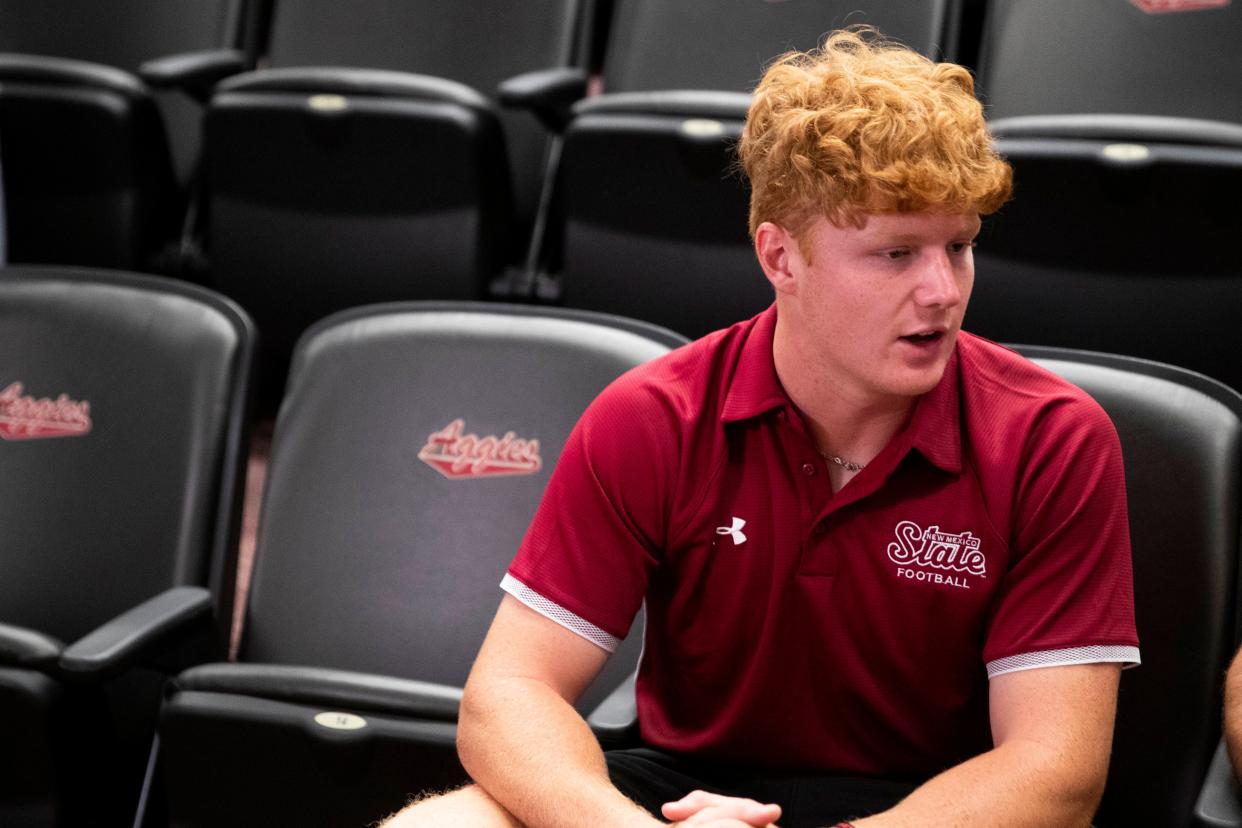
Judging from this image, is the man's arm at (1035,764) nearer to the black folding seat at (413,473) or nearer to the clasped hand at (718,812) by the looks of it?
the clasped hand at (718,812)

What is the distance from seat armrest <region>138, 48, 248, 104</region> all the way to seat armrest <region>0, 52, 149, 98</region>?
0.24 feet

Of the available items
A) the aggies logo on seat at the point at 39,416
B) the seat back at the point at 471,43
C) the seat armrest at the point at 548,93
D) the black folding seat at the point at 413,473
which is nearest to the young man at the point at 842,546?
the black folding seat at the point at 413,473

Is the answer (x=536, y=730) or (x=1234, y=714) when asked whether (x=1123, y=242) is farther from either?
(x=536, y=730)

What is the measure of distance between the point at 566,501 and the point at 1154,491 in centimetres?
30

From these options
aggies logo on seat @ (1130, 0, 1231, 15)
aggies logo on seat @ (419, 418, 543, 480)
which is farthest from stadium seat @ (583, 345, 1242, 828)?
aggies logo on seat @ (1130, 0, 1231, 15)

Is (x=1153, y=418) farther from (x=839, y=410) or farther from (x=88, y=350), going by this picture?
(x=88, y=350)

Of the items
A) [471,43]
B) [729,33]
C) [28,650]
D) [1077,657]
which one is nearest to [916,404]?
[1077,657]

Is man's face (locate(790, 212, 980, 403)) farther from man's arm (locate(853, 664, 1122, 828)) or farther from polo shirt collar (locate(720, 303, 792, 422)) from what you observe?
man's arm (locate(853, 664, 1122, 828))

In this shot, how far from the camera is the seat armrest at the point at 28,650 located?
Result: 0.78 m

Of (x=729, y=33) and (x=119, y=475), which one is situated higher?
(x=729, y=33)

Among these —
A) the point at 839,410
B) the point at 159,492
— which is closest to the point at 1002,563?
the point at 839,410

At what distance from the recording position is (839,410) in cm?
68

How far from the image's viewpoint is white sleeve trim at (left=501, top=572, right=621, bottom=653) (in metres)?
0.68

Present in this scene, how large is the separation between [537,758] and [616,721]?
0.09 metres
